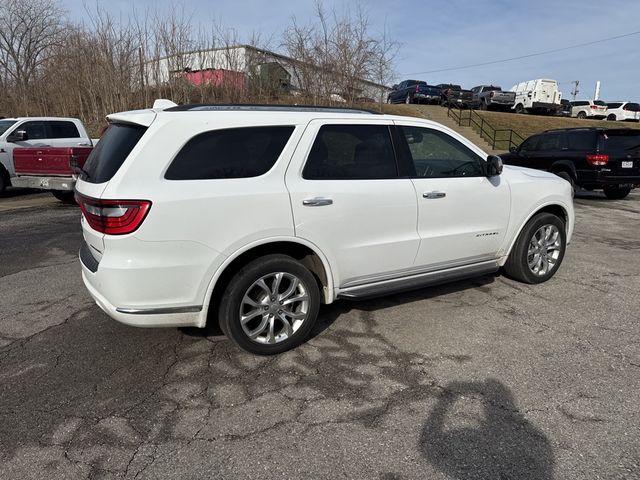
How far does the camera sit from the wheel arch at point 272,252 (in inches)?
125

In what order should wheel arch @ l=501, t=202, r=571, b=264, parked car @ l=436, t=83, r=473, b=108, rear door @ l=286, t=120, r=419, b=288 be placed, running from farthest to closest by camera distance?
parked car @ l=436, t=83, r=473, b=108 < wheel arch @ l=501, t=202, r=571, b=264 < rear door @ l=286, t=120, r=419, b=288

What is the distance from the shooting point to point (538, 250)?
5016mm

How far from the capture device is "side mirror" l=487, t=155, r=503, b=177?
4355mm

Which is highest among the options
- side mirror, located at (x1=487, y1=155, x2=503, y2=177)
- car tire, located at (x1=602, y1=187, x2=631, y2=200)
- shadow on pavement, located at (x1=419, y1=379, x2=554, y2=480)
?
side mirror, located at (x1=487, y1=155, x2=503, y2=177)

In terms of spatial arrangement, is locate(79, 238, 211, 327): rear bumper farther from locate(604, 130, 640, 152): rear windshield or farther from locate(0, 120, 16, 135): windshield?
locate(604, 130, 640, 152): rear windshield

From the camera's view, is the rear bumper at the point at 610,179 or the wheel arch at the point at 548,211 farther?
the rear bumper at the point at 610,179

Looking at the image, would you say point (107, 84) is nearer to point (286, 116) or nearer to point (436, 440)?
point (286, 116)

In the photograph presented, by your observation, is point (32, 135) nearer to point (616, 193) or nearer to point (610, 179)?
point (610, 179)

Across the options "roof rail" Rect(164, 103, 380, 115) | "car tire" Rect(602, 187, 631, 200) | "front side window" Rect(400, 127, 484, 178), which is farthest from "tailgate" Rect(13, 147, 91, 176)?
"car tire" Rect(602, 187, 631, 200)

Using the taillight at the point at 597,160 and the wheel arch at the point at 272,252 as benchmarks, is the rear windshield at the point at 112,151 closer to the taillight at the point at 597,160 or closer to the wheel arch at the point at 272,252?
the wheel arch at the point at 272,252

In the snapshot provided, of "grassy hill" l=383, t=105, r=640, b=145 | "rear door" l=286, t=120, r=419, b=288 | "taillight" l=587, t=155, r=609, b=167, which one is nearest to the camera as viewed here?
"rear door" l=286, t=120, r=419, b=288

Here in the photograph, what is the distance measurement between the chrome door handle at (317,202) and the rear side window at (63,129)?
431 inches

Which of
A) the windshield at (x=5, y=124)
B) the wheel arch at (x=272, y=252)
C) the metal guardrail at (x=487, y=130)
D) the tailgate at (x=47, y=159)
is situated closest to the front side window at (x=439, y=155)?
the wheel arch at (x=272, y=252)

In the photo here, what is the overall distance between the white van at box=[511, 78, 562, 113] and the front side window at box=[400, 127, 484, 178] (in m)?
33.0
